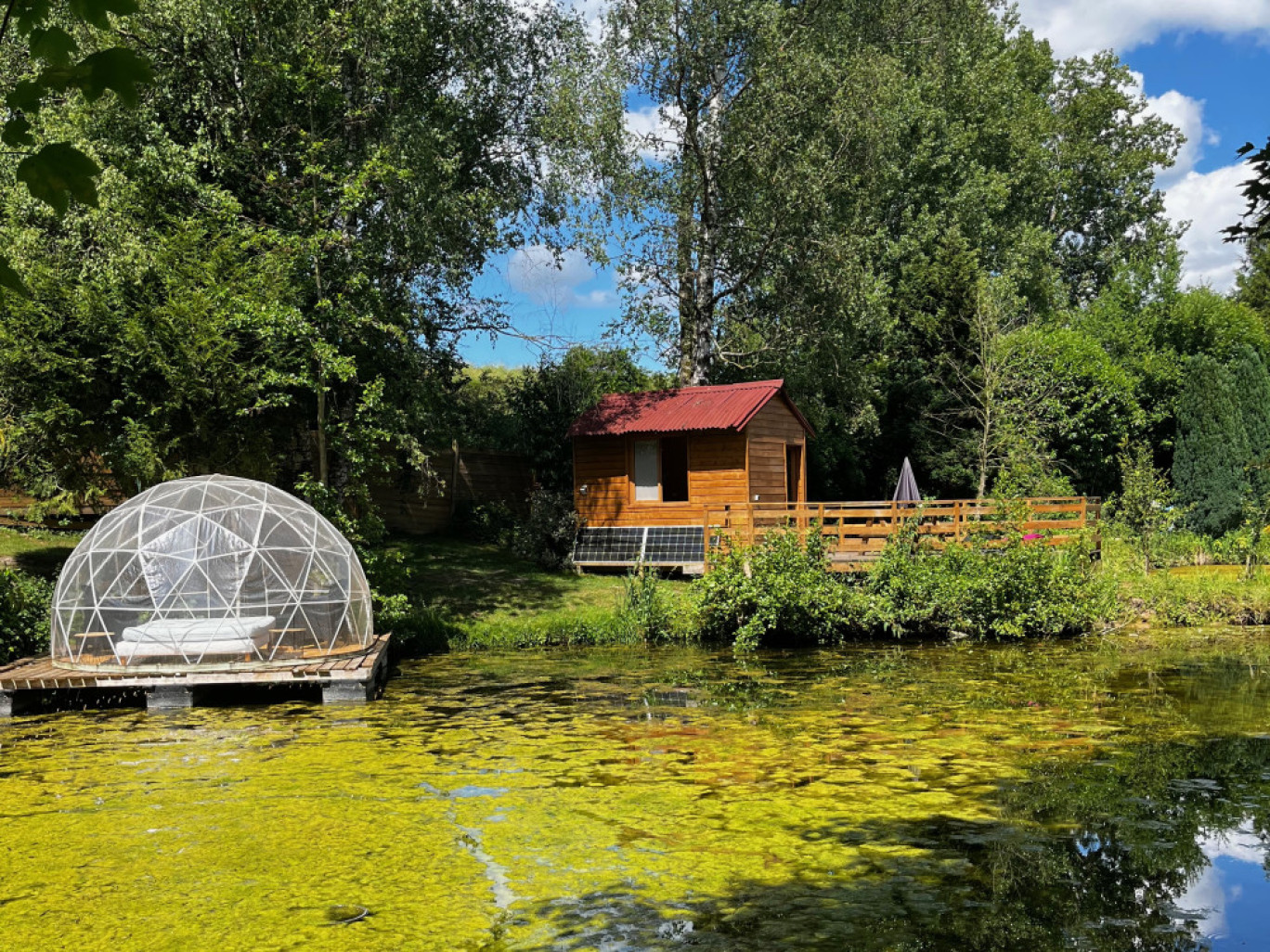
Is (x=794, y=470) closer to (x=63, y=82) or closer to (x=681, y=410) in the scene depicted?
(x=681, y=410)

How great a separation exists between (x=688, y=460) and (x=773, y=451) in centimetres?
182

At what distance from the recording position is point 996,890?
5.54 metres

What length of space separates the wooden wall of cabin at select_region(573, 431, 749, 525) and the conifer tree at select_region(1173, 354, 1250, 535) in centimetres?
1003

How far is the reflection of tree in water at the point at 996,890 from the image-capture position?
4.96m

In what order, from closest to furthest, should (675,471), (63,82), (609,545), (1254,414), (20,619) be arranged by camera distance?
(63,82)
(20,619)
(609,545)
(1254,414)
(675,471)

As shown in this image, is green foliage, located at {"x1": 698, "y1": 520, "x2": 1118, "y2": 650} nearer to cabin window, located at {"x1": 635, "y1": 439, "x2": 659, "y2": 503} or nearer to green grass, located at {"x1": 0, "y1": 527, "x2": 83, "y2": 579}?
cabin window, located at {"x1": 635, "y1": 439, "x2": 659, "y2": 503}

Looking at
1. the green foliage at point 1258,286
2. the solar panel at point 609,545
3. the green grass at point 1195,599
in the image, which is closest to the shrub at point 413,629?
the solar panel at point 609,545

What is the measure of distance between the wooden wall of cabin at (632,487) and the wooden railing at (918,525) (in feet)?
8.64

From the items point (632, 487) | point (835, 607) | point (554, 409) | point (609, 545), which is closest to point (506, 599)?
point (609, 545)

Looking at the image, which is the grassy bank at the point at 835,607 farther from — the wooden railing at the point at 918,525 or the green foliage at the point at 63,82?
the green foliage at the point at 63,82

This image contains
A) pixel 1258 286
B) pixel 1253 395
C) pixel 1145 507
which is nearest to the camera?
pixel 1145 507

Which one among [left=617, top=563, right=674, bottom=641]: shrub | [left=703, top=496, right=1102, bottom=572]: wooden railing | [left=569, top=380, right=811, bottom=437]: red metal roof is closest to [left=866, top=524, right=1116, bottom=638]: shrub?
[left=703, top=496, right=1102, bottom=572]: wooden railing

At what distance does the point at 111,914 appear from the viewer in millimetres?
5445

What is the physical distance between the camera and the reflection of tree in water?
4965 mm
